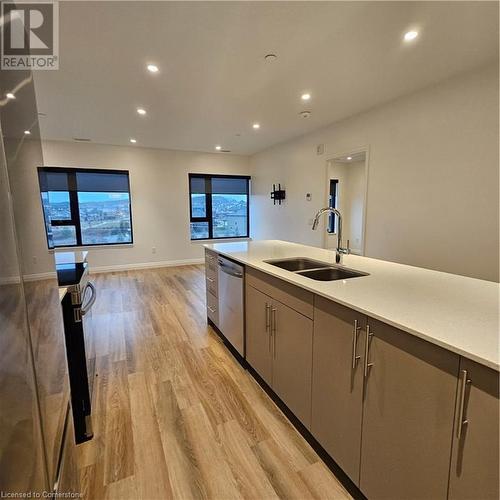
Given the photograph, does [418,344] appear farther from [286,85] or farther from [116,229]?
[116,229]

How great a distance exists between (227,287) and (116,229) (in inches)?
182

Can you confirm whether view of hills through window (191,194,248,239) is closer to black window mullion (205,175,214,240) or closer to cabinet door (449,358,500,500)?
black window mullion (205,175,214,240)

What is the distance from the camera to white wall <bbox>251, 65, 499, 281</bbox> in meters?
2.76

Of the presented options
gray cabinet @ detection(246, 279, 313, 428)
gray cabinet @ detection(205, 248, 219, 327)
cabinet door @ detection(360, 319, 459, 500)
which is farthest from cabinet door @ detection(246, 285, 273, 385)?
cabinet door @ detection(360, 319, 459, 500)

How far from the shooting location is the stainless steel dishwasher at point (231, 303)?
2318 mm

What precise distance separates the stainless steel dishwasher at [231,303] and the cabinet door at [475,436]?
159cm

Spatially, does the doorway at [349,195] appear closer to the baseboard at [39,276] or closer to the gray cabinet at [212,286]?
the gray cabinet at [212,286]

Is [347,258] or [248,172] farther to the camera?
[248,172]

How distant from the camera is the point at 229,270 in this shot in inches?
97.4

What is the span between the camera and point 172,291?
180 inches

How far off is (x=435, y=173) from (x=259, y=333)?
9.07ft

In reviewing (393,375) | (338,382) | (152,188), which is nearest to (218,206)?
(152,188)

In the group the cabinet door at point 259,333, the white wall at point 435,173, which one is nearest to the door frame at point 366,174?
the white wall at point 435,173

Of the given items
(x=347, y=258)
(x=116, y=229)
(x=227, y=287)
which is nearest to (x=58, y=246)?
(x=116, y=229)
